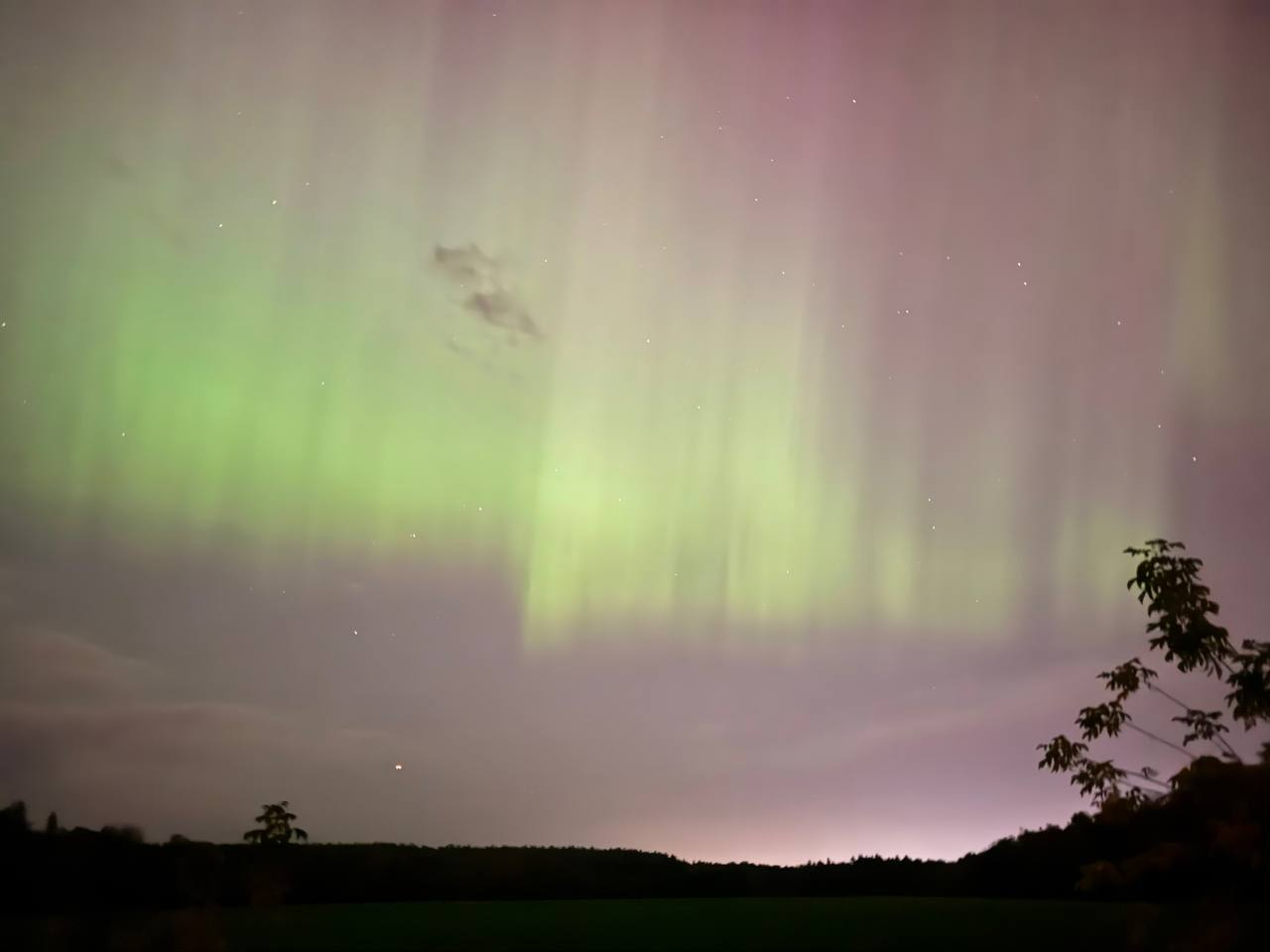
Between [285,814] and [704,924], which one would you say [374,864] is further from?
[704,924]

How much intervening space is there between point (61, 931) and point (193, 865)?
6483 mm

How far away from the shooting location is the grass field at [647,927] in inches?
824

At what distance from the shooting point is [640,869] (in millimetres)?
38938

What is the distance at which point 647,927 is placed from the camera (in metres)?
25.6

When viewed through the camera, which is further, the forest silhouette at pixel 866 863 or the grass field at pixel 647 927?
the grass field at pixel 647 927

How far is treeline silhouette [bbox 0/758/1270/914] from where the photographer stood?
10039 mm

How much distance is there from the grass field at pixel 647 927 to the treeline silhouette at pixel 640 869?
1.35 metres

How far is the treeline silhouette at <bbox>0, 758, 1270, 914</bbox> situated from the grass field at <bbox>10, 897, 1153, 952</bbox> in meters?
1.35

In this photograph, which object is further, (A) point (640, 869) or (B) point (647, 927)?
(A) point (640, 869)

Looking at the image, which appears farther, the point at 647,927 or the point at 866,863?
the point at 866,863

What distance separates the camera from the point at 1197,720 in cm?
1216

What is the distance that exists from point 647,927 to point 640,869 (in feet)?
45.2

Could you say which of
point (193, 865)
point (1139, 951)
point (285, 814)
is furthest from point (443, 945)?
point (285, 814)

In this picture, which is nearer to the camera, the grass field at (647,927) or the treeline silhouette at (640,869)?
the treeline silhouette at (640,869)
